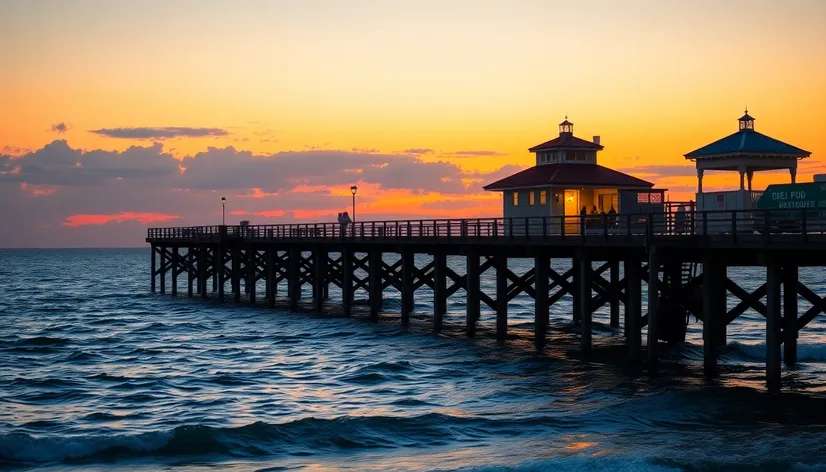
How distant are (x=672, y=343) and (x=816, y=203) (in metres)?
10.8

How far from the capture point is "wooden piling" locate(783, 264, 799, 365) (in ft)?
82.1

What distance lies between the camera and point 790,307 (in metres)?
26.7

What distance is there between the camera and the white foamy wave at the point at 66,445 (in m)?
20.2

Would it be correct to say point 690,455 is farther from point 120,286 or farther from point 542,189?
point 120,286

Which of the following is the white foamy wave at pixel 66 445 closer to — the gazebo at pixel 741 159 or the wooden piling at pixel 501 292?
the wooden piling at pixel 501 292

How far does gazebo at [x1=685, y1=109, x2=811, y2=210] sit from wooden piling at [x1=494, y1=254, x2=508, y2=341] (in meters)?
7.43

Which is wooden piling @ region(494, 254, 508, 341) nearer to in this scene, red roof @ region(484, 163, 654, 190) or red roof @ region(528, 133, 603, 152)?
red roof @ region(484, 163, 654, 190)

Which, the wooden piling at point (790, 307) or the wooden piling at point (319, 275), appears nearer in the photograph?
the wooden piling at point (790, 307)

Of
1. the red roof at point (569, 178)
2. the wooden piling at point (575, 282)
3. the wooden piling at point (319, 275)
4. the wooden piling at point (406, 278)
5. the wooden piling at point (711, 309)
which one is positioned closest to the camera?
the wooden piling at point (711, 309)

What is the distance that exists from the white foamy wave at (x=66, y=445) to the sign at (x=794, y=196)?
621 inches

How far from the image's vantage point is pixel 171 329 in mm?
44469

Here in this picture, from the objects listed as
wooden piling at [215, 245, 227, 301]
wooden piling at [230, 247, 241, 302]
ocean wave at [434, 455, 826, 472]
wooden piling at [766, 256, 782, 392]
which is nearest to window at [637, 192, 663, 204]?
wooden piling at [766, 256, 782, 392]

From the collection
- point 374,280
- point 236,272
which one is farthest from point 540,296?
point 236,272

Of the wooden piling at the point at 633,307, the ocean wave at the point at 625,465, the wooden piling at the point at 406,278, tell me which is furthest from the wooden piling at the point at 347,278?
the ocean wave at the point at 625,465
